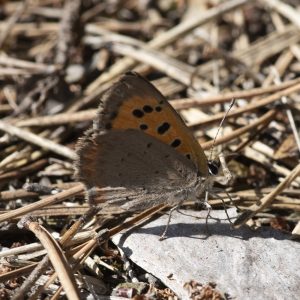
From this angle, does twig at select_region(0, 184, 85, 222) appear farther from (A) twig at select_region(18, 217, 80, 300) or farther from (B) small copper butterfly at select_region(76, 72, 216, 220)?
(B) small copper butterfly at select_region(76, 72, 216, 220)

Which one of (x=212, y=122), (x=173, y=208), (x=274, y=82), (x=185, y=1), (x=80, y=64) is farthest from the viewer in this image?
(x=185, y=1)

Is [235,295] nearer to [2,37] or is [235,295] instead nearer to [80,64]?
[80,64]

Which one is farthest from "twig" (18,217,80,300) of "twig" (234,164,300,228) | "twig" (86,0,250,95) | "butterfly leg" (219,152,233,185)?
"twig" (86,0,250,95)

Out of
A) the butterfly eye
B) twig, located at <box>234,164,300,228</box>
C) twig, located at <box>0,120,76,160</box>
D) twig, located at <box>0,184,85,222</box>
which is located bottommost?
twig, located at <box>234,164,300,228</box>

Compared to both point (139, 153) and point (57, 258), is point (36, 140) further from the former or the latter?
point (57, 258)

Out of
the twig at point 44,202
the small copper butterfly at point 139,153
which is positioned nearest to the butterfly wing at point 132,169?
the small copper butterfly at point 139,153

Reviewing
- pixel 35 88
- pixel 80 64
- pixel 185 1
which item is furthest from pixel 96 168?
pixel 185 1

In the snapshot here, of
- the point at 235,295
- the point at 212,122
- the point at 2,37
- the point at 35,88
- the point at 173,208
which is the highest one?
the point at 2,37
